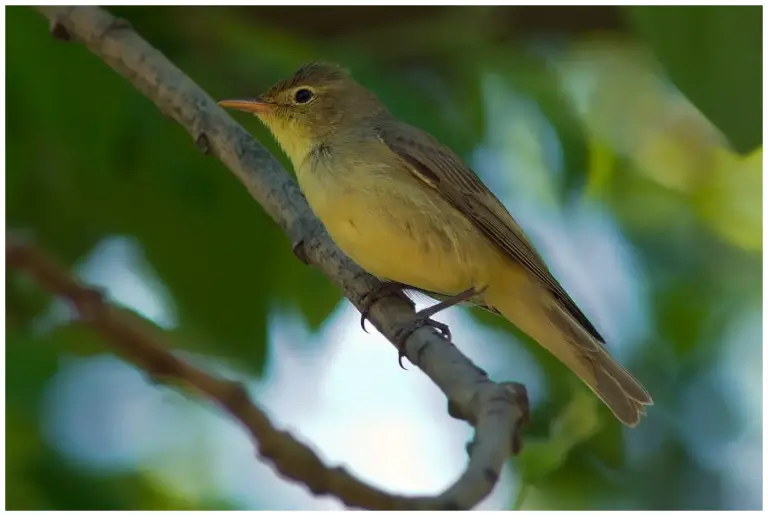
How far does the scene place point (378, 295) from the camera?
8.56 ft

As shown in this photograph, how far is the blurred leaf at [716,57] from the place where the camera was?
2461mm

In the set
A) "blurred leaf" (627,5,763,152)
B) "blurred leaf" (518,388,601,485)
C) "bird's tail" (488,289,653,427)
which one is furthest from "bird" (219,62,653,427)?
"blurred leaf" (627,5,763,152)

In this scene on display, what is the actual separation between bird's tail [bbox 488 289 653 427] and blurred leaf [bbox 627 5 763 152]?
735 mm

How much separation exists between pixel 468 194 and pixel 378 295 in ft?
1.73

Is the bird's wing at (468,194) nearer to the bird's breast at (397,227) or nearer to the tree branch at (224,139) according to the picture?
the bird's breast at (397,227)

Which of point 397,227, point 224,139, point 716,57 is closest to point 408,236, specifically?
point 397,227

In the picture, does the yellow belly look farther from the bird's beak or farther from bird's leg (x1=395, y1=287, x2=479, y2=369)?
the bird's beak

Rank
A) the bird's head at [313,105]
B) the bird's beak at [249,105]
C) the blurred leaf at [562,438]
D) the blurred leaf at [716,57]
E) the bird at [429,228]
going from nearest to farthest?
1. the blurred leaf at [716,57]
2. the bird at [429,228]
3. the blurred leaf at [562,438]
4. the bird's beak at [249,105]
5. the bird's head at [313,105]

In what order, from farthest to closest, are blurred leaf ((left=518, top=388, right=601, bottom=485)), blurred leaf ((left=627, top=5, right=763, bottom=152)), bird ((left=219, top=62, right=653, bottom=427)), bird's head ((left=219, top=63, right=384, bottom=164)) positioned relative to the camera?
bird's head ((left=219, top=63, right=384, bottom=164)), blurred leaf ((left=518, top=388, right=601, bottom=485)), bird ((left=219, top=62, right=653, bottom=427)), blurred leaf ((left=627, top=5, right=763, bottom=152))

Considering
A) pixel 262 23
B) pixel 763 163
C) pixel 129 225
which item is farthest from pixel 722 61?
pixel 129 225

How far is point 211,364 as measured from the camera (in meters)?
2.74

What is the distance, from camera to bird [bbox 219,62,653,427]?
270cm

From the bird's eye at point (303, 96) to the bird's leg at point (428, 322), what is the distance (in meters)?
0.84

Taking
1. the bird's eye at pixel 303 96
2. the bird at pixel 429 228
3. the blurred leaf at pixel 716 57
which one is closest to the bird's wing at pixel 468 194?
the bird at pixel 429 228
